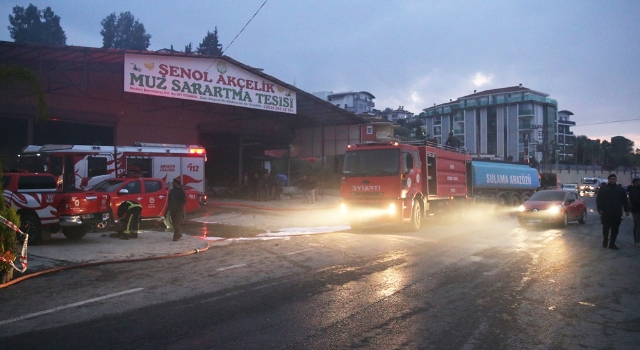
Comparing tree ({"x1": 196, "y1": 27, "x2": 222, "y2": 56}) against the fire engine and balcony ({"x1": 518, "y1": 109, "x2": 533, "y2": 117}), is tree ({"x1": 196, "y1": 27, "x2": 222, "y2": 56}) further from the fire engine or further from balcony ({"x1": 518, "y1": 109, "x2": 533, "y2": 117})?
the fire engine

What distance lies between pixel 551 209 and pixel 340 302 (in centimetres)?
1370

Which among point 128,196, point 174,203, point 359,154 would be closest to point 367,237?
point 359,154

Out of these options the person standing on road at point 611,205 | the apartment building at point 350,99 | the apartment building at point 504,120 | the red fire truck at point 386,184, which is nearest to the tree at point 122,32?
the apartment building at point 350,99

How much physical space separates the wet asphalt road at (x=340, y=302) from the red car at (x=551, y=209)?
18.9 feet

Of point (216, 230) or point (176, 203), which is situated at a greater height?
point (176, 203)

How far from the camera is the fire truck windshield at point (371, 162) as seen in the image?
16578 mm

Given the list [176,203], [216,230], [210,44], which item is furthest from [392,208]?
[210,44]

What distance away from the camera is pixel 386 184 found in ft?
53.9

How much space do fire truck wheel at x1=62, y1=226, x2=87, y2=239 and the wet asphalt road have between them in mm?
4152

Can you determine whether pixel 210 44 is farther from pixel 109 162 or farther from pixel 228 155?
pixel 109 162

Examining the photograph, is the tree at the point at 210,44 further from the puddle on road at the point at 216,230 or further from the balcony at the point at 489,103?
the puddle on road at the point at 216,230

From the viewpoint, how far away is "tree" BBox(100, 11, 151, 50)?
3051 inches

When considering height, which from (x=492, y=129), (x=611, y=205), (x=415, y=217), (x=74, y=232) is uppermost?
(x=492, y=129)

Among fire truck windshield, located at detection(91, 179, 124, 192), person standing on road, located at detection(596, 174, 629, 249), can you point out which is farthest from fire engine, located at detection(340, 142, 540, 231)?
fire truck windshield, located at detection(91, 179, 124, 192)
